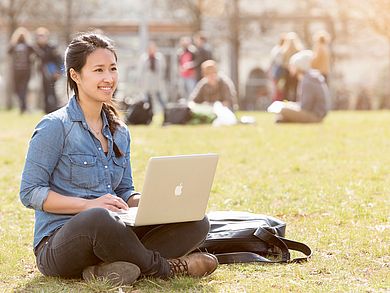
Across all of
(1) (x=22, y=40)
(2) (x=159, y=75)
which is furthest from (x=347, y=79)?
(1) (x=22, y=40)

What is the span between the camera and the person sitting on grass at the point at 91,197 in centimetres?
509

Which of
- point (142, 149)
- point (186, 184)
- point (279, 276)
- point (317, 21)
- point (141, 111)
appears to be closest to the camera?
point (186, 184)

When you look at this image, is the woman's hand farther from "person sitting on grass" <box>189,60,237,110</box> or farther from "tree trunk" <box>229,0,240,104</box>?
"tree trunk" <box>229,0,240,104</box>

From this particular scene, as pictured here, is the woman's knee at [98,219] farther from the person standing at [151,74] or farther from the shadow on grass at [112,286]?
the person standing at [151,74]

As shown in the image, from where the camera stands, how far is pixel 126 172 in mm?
5766

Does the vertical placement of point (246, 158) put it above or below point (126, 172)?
below

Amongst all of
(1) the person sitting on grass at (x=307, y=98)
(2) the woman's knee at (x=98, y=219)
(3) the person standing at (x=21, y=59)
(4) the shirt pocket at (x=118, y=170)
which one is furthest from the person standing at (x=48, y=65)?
(2) the woman's knee at (x=98, y=219)

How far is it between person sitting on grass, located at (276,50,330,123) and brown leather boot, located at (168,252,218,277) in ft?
44.9

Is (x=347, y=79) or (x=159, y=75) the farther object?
(x=347, y=79)

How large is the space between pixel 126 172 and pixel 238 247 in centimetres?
88

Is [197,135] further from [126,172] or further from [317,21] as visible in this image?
[317,21]

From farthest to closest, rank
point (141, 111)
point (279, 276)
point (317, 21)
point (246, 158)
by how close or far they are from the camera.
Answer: point (317, 21) → point (141, 111) → point (246, 158) → point (279, 276)

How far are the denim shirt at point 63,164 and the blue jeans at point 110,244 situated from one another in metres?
0.18

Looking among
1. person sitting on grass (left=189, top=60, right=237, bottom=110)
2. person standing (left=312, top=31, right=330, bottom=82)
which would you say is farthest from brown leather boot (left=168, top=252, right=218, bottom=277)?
person standing (left=312, top=31, right=330, bottom=82)
